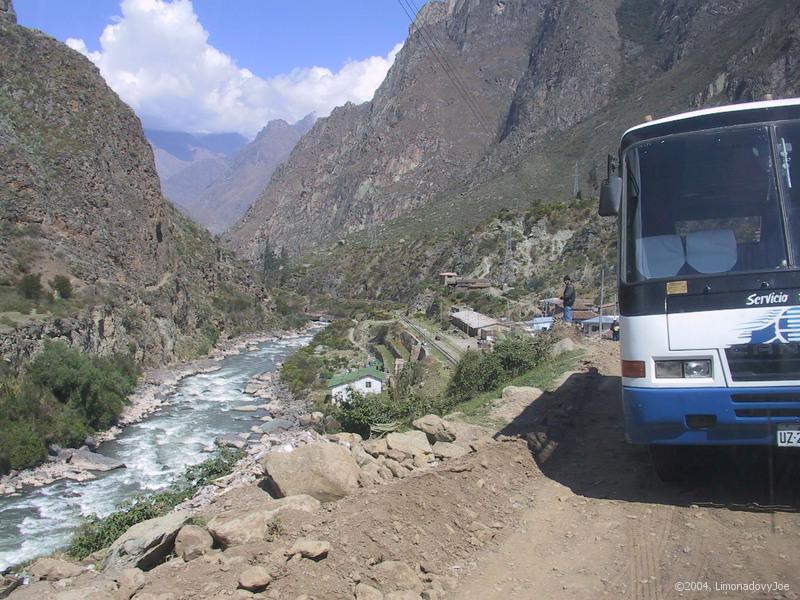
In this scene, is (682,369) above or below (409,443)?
above

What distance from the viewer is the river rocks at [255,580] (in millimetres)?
4609

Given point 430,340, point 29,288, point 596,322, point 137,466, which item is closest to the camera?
point 137,466

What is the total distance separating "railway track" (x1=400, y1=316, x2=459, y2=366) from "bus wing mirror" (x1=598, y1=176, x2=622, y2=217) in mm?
27797

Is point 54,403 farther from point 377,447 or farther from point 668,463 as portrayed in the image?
point 668,463

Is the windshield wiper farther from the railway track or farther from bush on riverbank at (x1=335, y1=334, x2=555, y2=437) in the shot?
the railway track

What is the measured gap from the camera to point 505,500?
648 centimetres

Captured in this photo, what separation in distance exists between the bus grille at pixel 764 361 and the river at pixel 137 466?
20.4m

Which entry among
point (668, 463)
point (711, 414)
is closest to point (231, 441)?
point (668, 463)

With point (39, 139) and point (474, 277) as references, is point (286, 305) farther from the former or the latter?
point (39, 139)

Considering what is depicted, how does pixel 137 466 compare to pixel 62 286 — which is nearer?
pixel 137 466

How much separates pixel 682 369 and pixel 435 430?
420cm

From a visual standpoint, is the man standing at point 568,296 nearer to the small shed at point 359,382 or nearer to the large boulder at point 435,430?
the large boulder at point 435,430

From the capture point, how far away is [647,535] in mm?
5449

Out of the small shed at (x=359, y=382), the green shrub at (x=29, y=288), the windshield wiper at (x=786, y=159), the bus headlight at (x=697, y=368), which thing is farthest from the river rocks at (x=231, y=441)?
the windshield wiper at (x=786, y=159)
